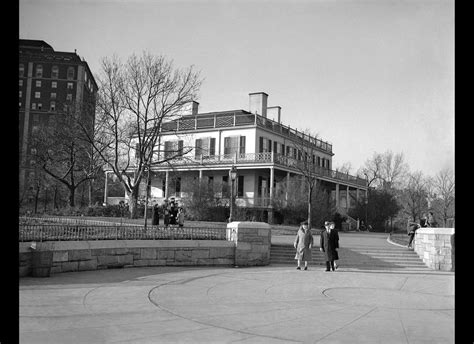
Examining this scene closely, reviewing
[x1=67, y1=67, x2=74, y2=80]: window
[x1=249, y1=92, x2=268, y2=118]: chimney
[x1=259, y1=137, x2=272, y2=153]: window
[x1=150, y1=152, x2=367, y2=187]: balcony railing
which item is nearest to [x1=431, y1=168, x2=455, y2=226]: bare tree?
[x1=150, y1=152, x2=367, y2=187]: balcony railing

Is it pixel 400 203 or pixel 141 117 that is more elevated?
pixel 141 117

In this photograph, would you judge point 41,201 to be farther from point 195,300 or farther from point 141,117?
point 195,300

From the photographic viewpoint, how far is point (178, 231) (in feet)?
50.4

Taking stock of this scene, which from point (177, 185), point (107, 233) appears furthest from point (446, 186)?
point (177, 185)

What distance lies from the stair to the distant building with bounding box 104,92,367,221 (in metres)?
14.5

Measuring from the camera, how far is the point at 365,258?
1756 cm

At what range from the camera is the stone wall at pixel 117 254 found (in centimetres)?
1078

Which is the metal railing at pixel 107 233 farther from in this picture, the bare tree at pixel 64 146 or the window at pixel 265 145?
the window at pixel 265 145

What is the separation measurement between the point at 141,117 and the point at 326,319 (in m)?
22.3

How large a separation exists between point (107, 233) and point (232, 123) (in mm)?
24593

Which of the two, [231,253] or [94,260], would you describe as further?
[231,253]

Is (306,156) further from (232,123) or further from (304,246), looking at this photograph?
(304,246)
